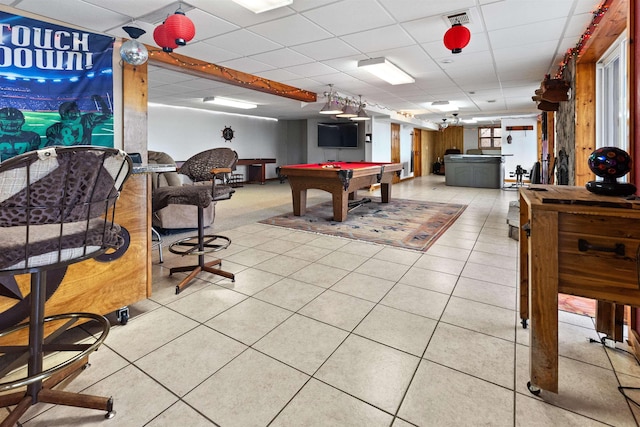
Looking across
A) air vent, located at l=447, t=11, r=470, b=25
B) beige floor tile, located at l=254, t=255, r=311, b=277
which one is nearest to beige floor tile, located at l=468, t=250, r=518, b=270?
beige floor tile, located at l=254, t=255, r=311, b=277

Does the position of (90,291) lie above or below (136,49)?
below

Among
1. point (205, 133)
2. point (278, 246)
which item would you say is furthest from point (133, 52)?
point (205, 133)

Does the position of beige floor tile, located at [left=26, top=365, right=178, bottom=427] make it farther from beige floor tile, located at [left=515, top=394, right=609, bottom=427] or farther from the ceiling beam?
the ceiling beam

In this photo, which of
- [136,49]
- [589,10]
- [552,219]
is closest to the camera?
[552,219]

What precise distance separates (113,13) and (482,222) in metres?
5.75

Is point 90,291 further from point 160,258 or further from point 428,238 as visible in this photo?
point 428,238

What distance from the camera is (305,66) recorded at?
5477mm

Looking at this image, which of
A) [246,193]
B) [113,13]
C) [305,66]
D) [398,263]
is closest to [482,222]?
[398,263]

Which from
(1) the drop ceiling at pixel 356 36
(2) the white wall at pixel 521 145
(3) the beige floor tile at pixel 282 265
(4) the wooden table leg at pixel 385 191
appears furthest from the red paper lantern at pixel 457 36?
(2) the white wall at pixel 521 145

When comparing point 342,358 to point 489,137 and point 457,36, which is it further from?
point 489,137

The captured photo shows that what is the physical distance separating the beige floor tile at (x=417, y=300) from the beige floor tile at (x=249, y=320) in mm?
830

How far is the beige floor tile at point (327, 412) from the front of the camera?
141 cm

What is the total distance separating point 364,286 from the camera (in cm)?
288

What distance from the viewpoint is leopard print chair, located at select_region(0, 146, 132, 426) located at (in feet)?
3.63
